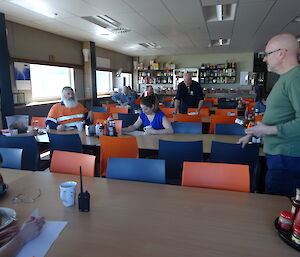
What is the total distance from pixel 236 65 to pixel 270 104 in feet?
34.8

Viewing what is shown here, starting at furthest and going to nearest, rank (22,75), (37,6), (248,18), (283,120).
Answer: (22,75), (248,18), (37,6), (283,120)

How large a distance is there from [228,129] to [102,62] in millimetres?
6811

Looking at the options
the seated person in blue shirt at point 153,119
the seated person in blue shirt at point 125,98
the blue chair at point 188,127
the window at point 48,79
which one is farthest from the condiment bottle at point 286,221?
the window at point 48,79

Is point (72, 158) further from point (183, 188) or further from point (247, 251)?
point (247, 251)

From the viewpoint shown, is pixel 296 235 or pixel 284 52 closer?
pixel 296 235

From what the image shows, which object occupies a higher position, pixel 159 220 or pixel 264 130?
pixel 264 130

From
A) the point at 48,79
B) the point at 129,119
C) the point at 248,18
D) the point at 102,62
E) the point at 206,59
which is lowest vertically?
the point at 129,119

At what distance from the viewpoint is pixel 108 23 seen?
220 inches

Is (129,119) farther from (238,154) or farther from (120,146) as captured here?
(238,154)

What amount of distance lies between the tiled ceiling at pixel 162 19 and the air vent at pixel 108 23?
161 millimetres

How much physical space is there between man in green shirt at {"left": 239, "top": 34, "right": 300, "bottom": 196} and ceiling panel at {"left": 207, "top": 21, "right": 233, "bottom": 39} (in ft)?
14.5

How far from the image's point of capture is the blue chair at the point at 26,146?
8.72ft

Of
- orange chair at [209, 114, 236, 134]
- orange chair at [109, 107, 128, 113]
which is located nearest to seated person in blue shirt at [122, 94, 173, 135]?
orange chair at [209, 114, 236, 134]

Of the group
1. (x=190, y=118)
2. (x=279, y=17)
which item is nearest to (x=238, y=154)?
(x=190, y=118)
